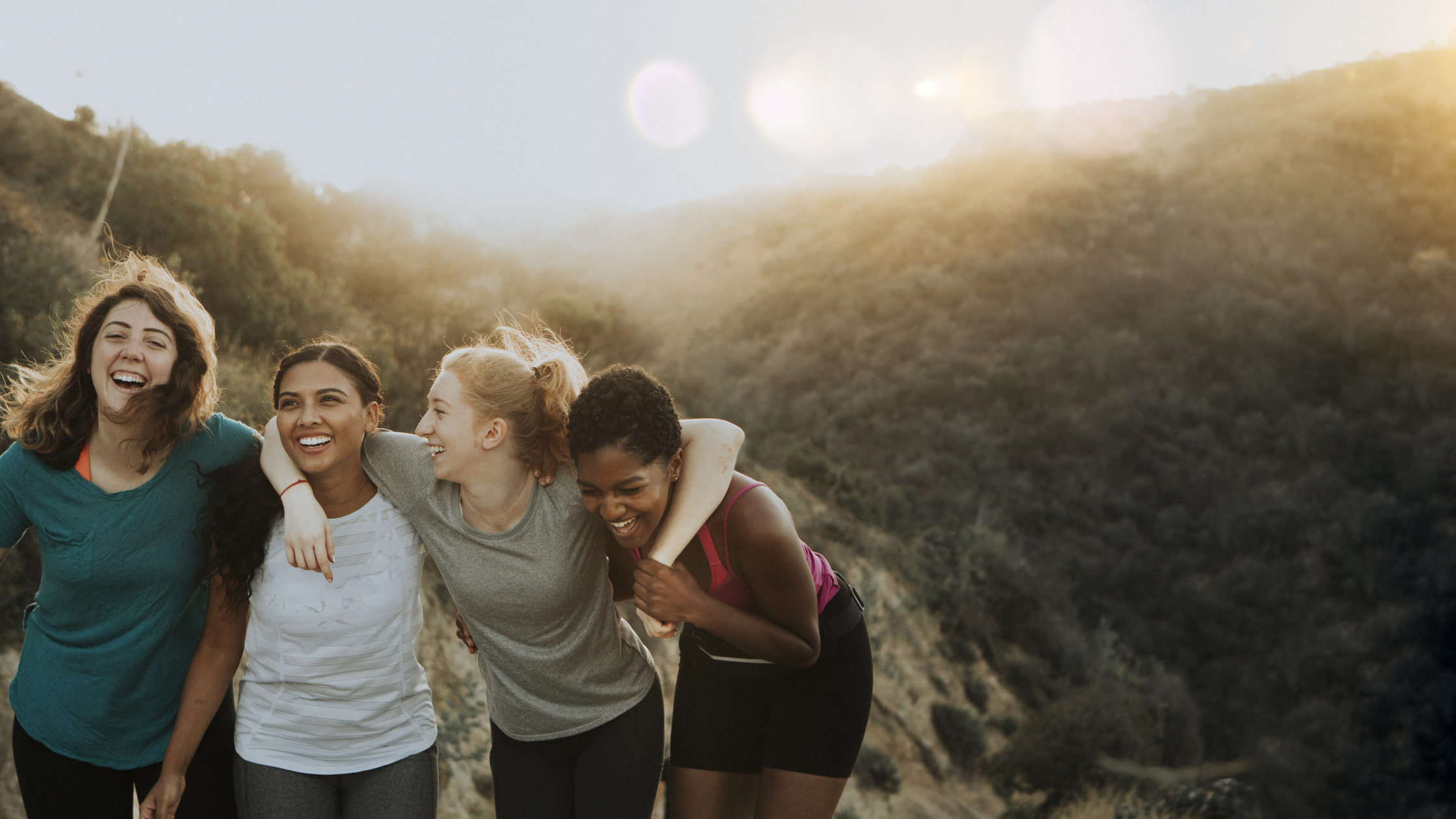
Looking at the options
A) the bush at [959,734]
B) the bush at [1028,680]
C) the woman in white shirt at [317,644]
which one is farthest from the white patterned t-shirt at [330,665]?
the bush at [1028,680]

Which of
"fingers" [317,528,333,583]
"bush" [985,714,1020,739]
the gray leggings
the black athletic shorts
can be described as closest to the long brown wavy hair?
"fingers" [317,528,333,583]

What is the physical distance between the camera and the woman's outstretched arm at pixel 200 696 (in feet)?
7.06

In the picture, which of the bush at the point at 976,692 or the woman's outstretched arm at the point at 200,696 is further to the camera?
the bush at the point at 976,692

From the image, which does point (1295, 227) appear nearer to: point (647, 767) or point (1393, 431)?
point (1393, 431)


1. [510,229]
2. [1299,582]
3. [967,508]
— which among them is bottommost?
[1299,582]

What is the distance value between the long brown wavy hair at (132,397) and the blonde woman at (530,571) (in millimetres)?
256

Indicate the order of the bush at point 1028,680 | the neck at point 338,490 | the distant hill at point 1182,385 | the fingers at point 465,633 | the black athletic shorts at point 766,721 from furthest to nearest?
the distant hill at point 1182,385 < the bush at point 1028,680 < the black athletic shorts at point 766,721 < the fingers at point 465,633 < the neck at point 338,490

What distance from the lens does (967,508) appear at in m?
16.8

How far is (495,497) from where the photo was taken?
226 cm

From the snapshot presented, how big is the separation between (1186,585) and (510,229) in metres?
25.8

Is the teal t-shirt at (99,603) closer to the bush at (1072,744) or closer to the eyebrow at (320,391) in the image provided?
the eyebrow at (320,391)

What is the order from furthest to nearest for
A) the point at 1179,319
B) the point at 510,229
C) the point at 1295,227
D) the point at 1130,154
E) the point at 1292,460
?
the point at 1130,154
the point at 510,229
the point at 1295,227
the point at 1179,319
the point at 1292,460

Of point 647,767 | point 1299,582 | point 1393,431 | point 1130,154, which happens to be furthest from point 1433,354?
point 647,767

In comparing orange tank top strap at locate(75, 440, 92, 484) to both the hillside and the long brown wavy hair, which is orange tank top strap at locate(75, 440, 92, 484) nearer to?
the long brown wavy hair
